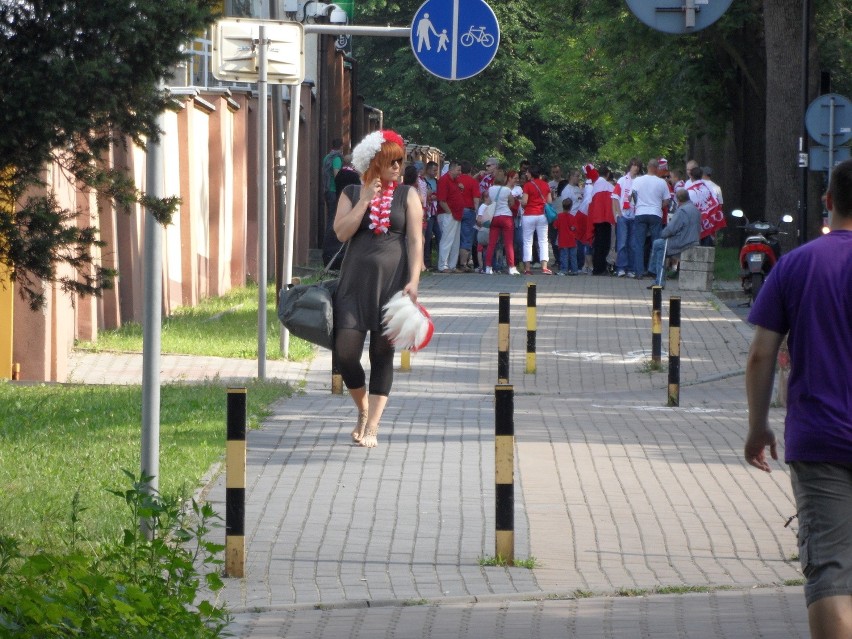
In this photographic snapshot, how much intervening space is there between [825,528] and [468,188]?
Result: 85.9 feet

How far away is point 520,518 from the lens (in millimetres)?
8672

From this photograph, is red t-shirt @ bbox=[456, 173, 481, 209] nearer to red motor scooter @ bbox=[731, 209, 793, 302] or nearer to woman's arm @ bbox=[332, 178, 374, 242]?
red motor scooter @ bbox=[731, 209, 793, 302]

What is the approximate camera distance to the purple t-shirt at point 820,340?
198 inches

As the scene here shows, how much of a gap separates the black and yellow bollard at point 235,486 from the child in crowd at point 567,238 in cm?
2414

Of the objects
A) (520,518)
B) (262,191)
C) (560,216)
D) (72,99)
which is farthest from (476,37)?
(560,216)

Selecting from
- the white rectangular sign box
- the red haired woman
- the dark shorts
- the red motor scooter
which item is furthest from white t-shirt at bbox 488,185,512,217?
the dark shorts

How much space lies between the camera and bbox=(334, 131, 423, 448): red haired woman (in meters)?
10.4

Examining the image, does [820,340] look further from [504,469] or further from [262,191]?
[262,191]

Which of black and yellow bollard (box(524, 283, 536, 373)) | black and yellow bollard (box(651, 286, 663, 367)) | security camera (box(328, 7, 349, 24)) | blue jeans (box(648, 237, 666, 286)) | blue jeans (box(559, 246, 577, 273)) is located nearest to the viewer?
black and yellow bollard (box(651, 286, 663, 367))

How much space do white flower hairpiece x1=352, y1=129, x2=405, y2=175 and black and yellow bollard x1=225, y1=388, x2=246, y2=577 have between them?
3692mm

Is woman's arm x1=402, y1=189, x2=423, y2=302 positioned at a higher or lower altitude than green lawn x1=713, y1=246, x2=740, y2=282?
higher

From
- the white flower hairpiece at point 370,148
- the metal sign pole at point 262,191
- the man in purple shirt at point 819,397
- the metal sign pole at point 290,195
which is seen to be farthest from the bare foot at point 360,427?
the man in purple shirt at point 819,397

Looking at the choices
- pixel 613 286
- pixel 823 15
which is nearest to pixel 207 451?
pixel 613 286

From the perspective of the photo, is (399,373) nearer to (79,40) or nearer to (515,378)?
(515,378)
